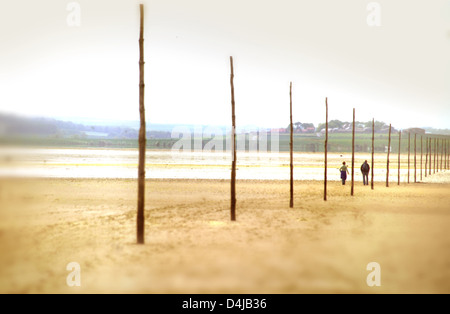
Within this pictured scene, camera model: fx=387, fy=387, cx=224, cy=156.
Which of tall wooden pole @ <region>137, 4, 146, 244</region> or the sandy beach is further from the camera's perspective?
tall wooden pole @ <region>137, 4, 146, 244</region>

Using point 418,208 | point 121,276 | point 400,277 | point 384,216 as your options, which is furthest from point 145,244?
point 418,208

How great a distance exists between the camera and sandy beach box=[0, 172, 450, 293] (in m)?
7.66

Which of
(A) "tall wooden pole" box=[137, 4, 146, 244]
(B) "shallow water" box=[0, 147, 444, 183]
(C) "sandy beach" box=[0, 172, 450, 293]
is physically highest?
(A) "tall wooden pole" box=[137, 4, 146, 244]

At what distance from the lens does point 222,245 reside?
34.7ft

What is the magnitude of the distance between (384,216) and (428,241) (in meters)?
4.52

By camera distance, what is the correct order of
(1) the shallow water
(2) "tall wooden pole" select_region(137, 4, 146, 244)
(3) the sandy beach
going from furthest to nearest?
(1) the shallow water
(2) "tall wooden pole" select_region(137, 4, 146, 244)
(3) the sandy beach

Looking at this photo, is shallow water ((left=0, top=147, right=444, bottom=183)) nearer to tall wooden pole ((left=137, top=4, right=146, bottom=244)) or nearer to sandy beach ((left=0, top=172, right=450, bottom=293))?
sandy beach ((left=0, top=172, right=450, bottom=293))

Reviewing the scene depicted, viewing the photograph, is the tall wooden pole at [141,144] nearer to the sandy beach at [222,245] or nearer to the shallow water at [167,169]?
the sandy beach at [222,245]

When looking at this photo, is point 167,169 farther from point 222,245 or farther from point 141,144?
point 222,245

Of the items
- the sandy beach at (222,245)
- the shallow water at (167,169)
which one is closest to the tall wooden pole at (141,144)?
the sandy beach at (222,245)

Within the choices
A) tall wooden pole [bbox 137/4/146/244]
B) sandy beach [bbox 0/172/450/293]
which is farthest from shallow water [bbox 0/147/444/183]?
tall wooden pole [bbox 137/4/146/244]

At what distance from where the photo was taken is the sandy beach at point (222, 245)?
25.1 feet
